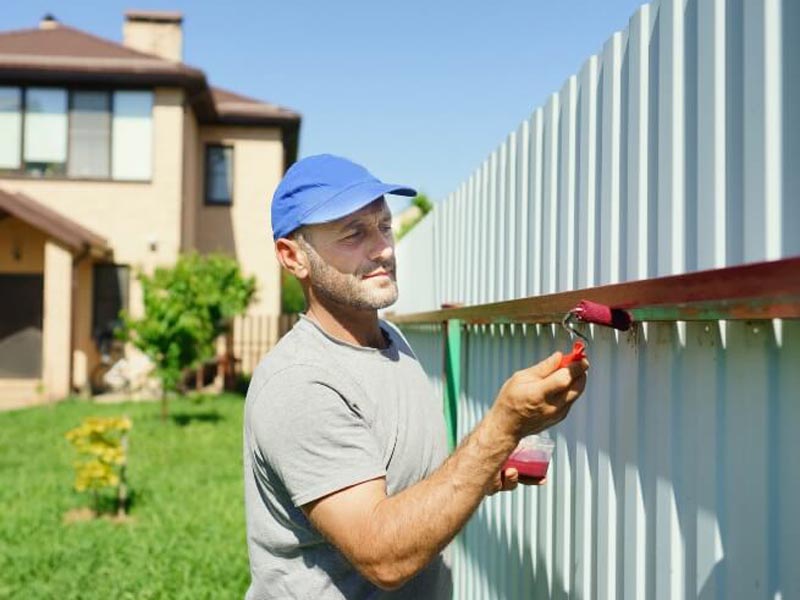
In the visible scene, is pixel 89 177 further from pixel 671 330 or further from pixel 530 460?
pixel 671 330

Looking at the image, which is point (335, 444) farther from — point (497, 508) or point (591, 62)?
point (497, 508)

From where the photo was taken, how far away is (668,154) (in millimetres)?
1791

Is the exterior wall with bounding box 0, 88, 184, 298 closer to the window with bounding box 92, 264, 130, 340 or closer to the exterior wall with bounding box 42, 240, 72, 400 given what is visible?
the window with bounding box 92, 264, 130, 340

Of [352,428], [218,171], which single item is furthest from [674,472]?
[218,171]

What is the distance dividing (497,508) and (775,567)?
80.6 inches

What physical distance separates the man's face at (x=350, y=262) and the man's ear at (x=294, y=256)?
2 cm

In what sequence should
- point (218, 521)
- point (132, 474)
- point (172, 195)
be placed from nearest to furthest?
point (218, 521)
point (132, 474)
point (172, 195)

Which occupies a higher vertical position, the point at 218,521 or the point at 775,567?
the point at 775,567

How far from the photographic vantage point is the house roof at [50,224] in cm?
1600

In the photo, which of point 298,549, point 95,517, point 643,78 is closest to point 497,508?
point 298,549

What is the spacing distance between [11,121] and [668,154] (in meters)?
18.6

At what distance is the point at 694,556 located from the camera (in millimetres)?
1637

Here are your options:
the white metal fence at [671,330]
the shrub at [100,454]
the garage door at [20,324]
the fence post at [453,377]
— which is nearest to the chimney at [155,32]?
the garage door at [20,324]

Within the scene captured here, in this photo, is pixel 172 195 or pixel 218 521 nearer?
pixel 218 521
